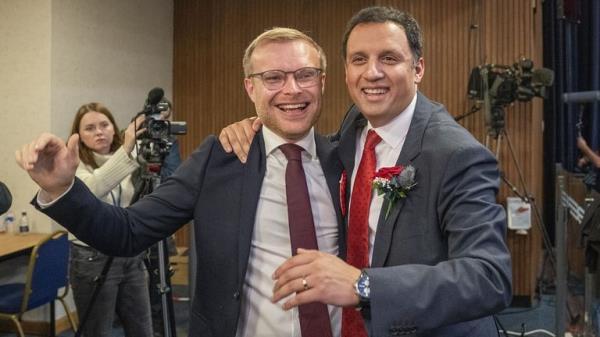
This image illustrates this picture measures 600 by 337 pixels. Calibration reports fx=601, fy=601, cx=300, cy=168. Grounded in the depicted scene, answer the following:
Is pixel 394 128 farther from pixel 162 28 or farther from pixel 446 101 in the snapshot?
pixel 162 28

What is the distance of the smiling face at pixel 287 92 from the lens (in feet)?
5.57

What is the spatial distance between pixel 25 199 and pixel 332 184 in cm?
371

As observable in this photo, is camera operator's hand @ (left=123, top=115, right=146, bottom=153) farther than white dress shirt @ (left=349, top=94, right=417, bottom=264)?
Yes

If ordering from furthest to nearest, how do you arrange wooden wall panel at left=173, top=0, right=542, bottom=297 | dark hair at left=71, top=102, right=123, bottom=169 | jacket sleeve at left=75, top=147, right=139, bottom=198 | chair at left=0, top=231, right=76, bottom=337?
wooden wall panel at left=173, top=0, right=542, bottom=297
chair at left=0, top=231, right=76, bottom=337
dark hair at left=71, top=102, right=123, bottom=169
jacket sleeve at left=75, top=147, right=139, bottom=198

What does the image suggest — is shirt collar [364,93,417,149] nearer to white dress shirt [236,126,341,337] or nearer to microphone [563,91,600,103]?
white dress shirt [236,126,341,337]

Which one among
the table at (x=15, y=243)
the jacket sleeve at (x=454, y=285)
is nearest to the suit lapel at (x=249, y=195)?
the jacket sleeve at (x=454, y=285)

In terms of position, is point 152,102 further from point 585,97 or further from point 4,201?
point 585,97

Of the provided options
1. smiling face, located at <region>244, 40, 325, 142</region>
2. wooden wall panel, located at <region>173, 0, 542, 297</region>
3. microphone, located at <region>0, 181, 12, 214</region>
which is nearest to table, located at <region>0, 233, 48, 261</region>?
microphone, located at <region>0, 181, 12, 214</region>

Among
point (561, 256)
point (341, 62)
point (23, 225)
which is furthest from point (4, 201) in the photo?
point (341, 62)

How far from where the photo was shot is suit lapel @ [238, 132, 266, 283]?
1577 mm

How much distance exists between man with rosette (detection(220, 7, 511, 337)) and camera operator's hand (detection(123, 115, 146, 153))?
44.6 inches

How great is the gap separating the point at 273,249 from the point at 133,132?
1.48 meters

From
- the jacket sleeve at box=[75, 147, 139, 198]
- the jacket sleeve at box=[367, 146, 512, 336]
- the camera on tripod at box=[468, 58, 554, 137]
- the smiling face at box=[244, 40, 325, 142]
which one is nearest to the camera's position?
the jacket sleeve at box=[367, 146, 512, 336]

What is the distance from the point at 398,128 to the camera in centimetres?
156
